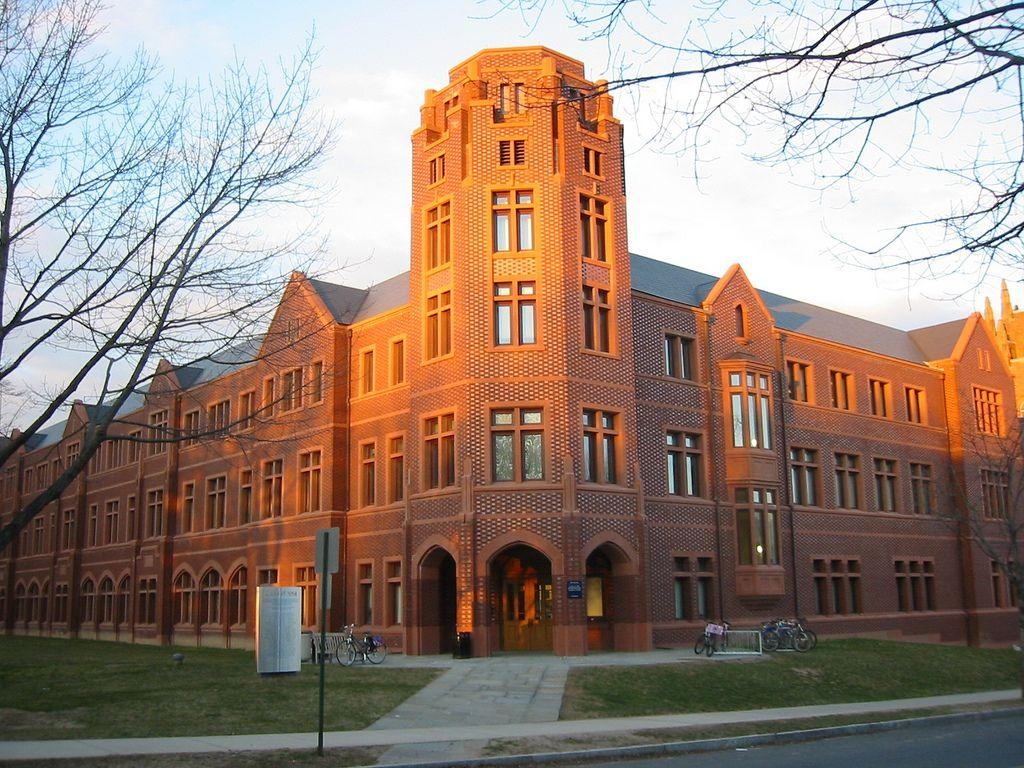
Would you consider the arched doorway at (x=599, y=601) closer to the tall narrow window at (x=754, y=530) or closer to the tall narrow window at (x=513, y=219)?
the tall narrow window at (x=754, y=530)

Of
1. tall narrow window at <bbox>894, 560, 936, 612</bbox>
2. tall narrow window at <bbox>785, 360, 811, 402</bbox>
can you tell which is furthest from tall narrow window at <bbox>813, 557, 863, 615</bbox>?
tall narrow window at <bbox>785, 360, 811, 402</bbox>

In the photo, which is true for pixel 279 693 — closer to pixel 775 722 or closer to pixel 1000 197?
pixel 775 722

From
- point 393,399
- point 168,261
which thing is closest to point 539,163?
point 393,399

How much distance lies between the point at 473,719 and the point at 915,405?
3280cm

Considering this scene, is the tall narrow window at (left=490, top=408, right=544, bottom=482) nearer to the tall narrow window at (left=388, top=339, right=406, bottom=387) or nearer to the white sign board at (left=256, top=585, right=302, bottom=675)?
the tall narrow window at (left=388, top=339, right=406, bottom=387)

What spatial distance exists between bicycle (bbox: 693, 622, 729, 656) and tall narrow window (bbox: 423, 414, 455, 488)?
26.8 feet

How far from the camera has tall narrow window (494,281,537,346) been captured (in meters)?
29.5

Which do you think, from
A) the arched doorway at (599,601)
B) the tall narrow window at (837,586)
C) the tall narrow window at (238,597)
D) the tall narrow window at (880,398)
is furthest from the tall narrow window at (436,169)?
the tall narrow window at (880,398)

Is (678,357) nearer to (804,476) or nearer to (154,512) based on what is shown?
(804,476)

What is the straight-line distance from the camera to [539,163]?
30.3m

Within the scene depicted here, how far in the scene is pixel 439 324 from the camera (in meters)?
31.2

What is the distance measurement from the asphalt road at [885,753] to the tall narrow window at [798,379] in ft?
71.2

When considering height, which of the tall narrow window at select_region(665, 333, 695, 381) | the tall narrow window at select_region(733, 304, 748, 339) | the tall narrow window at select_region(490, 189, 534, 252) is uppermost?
the tall narrow window at select_region(490, 189, 534, 252)

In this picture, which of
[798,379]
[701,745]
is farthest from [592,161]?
[701,745]
